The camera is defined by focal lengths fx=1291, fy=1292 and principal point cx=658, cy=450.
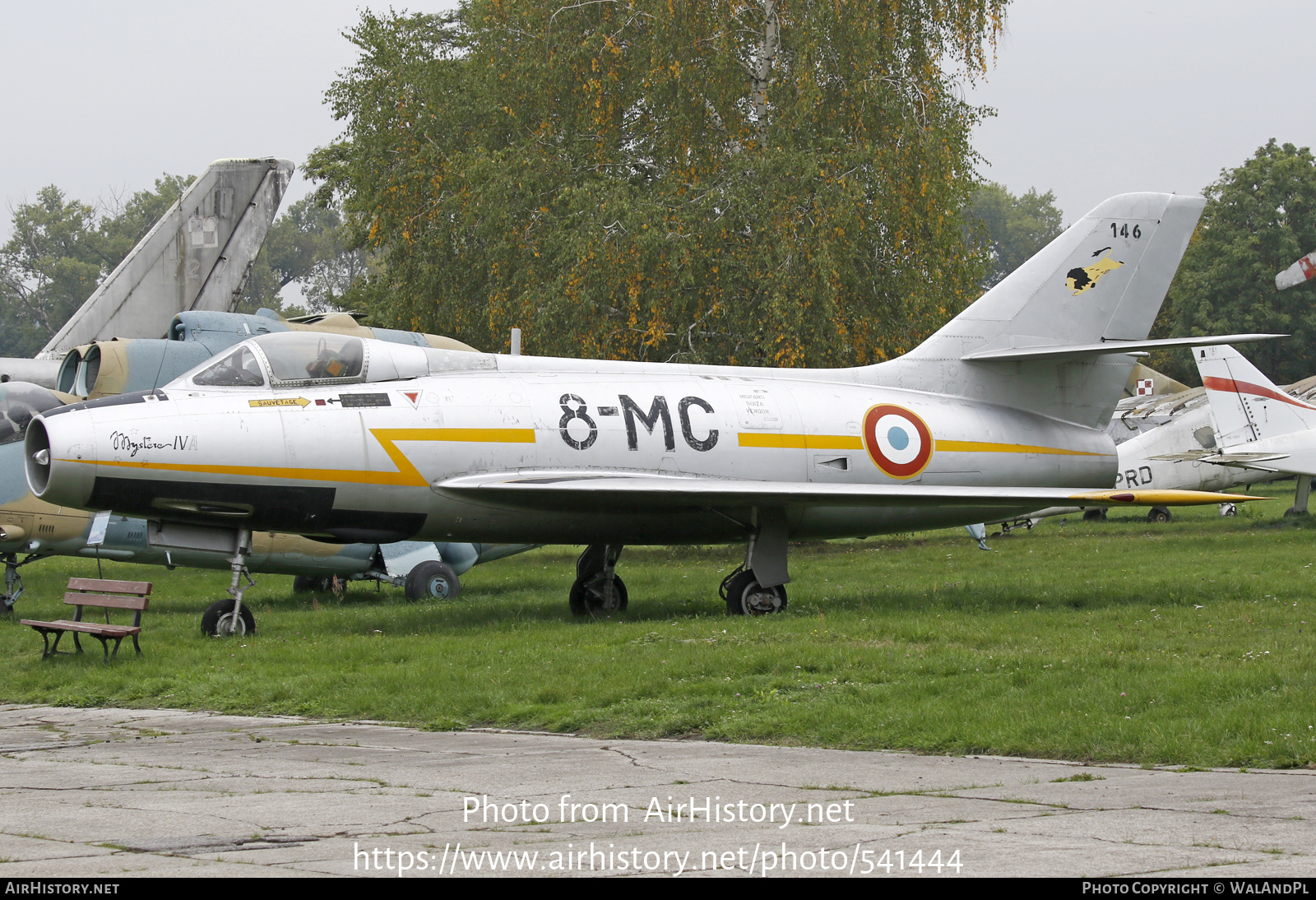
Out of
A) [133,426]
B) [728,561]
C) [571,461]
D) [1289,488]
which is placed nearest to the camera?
[133,426]

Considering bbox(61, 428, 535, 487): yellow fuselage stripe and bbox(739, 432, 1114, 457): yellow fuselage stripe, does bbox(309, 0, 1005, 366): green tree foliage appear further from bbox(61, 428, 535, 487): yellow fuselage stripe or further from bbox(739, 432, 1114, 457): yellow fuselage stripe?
bbox(61, 428, 535, 487): yellow fuselage stripe

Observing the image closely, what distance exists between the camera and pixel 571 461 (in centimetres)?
1416

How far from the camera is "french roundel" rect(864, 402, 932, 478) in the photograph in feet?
51.1

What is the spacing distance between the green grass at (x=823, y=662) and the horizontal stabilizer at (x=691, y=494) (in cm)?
118

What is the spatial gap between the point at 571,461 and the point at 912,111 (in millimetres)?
14981

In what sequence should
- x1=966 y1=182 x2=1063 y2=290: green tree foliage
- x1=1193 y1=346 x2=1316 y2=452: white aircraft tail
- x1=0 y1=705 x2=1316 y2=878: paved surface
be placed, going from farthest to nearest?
1. x1=966 y1=182 x2=1063 y2=290: green tree foliage
2. x1=1193 y1=346 x2=1316 y2=452: white aircraft tail
3. x1=0 y1=705 x2=1316 y2=878: paved surface

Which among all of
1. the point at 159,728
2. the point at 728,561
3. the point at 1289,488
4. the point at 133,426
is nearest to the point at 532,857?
the point at 159,728

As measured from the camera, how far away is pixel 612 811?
552 centimetres

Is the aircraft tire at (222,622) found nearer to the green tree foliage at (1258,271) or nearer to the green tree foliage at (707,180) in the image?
the green tree foliage at (707,180)

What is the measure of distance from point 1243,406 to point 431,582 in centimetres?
1682

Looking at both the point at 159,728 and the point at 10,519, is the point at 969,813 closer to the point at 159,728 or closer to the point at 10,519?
the point at 159,728

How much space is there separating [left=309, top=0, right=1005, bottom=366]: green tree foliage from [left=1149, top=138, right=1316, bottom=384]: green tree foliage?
3660cm

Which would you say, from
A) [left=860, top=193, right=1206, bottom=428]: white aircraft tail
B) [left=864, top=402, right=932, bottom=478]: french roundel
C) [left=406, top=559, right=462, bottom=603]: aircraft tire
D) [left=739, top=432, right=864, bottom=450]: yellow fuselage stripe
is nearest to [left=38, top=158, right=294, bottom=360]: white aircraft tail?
[left=406, top=559, right=462, bottom=603]: aircraft tire

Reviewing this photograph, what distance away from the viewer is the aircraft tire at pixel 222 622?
13383 millimetres
